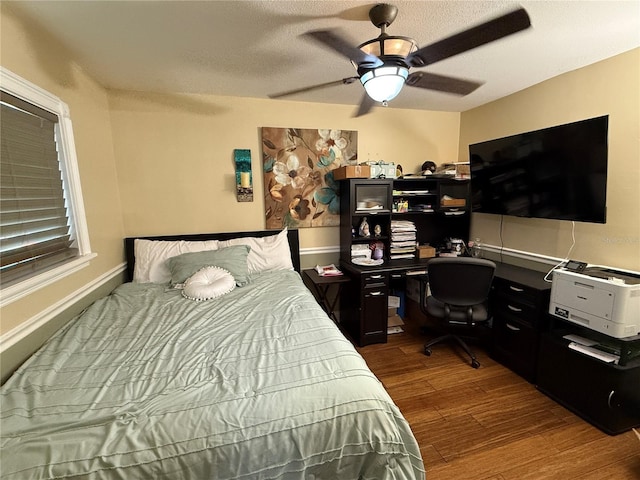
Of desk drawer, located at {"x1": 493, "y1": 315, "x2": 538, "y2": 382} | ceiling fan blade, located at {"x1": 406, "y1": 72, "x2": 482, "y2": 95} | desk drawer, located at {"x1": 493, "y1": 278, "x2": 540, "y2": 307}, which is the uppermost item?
ceiling fan blade, located at {"x1": 406, "y1": 72, "x2": 482, "y2": 95}

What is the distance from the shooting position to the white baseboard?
1399mm

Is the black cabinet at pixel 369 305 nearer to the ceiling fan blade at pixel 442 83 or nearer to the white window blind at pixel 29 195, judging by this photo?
the ceiling fan blade at pixel 442 83

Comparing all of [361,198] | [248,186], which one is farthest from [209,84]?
[361,198]

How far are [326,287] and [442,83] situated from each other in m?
2.03

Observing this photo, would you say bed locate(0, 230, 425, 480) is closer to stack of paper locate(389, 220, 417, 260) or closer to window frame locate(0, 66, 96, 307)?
window frame locate(0, 66, 96, 307)

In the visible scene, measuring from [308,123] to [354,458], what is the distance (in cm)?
286

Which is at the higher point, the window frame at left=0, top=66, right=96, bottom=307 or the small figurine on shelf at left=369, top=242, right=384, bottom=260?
the window frame at left=0, top=66, right=96, bottom=307

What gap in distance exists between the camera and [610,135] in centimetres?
221

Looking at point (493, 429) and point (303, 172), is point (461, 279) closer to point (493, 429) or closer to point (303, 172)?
point (493, 429)

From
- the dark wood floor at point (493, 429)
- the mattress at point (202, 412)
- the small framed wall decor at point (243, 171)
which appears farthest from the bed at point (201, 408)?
the small framed wall decor at point (243, 171)

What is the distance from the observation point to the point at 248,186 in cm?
300

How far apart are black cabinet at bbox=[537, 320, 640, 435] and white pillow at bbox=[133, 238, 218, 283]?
280cm

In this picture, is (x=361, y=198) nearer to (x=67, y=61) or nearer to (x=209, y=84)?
(x=209, y=84)

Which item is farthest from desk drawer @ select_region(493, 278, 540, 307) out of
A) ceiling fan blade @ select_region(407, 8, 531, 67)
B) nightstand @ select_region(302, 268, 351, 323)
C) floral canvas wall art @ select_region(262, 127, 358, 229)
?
ceiling fan blade @ select_region(407, 8, 531, 67)
